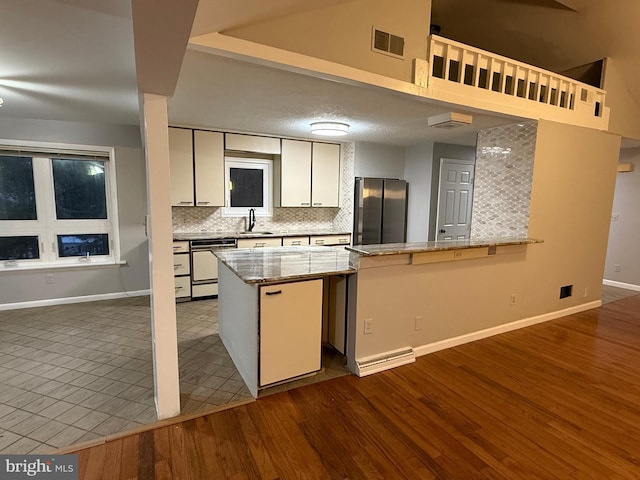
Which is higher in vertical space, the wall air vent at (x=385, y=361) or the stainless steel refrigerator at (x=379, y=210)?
the stainless steel refrigerator at (x=379, y=210)

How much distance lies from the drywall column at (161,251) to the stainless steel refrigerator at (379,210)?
3.55 m

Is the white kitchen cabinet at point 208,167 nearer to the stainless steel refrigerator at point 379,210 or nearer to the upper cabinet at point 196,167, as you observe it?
the upper cabinet at point 196,167

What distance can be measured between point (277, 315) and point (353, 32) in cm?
207

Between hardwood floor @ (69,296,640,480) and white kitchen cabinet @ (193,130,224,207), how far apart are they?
293 cm

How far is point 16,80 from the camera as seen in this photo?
102 inches

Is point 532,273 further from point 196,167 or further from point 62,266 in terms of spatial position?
point 62,266

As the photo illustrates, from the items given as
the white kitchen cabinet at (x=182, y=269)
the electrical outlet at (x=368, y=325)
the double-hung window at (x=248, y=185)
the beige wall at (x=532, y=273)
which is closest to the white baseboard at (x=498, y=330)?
the beige wall at (x=532, y=273)

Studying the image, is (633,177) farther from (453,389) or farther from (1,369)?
(1,369)

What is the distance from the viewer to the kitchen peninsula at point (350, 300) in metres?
2.33

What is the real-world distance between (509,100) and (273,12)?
8.26ft

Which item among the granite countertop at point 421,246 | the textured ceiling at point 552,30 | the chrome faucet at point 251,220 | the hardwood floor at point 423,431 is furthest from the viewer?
the chrome faucet at point 251,220

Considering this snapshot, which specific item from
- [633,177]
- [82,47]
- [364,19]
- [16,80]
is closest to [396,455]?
[364,19]

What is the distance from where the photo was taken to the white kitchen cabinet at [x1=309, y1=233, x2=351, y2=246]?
502 cm

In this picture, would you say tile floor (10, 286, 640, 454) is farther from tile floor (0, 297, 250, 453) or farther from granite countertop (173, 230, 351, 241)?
granite countertop (173, 230, 351, 241)
